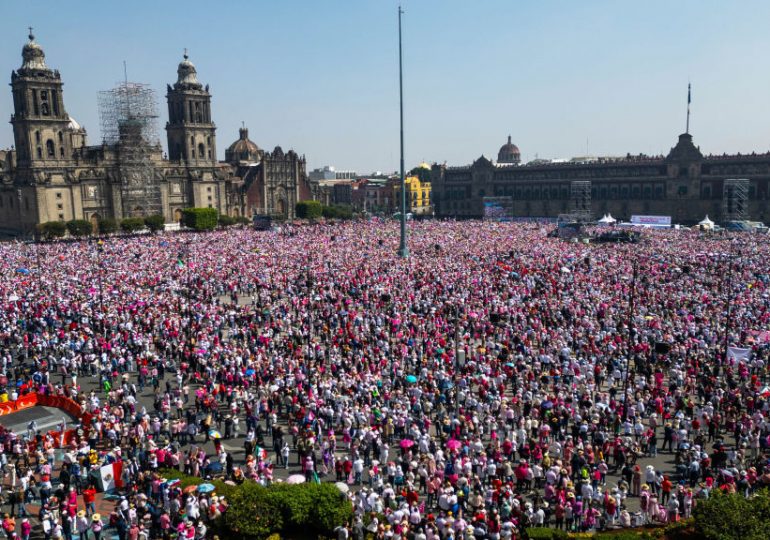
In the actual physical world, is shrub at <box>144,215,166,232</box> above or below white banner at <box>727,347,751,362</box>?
above

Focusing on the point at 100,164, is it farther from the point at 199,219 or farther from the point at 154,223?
the point at 199,219

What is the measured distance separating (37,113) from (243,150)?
159 ft

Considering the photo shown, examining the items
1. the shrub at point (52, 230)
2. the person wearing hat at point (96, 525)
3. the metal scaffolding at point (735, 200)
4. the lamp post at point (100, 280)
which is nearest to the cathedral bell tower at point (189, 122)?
the shrub at point (52, 230)

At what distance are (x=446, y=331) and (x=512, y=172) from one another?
315 ft

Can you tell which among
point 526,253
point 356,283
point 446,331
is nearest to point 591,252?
point 526,253

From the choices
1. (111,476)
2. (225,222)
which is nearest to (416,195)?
(225,222)

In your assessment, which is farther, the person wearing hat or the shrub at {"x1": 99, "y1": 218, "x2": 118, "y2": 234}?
the shrub at {"x1": 99, "y1": 218, "x2": 118, "y2": 234}

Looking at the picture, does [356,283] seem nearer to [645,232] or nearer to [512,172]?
[645,232]

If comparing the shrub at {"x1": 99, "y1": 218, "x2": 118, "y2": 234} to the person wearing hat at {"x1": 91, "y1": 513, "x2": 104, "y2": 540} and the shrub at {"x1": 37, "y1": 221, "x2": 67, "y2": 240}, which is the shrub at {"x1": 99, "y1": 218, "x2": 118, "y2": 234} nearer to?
the shrub at {"x1": 37, "y1": 221, "x2": 67, "y2": 240}

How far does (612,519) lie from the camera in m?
13.8

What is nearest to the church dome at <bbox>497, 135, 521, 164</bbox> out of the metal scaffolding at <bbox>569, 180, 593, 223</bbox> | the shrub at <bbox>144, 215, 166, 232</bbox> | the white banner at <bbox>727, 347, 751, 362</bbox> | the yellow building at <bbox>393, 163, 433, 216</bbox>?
the yellow building at <bbox>393, 163, 433, 216</bbox>

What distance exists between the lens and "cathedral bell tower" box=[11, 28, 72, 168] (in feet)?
275

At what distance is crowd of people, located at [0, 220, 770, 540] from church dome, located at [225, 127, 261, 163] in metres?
90.6

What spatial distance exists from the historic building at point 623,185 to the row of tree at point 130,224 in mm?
44695
